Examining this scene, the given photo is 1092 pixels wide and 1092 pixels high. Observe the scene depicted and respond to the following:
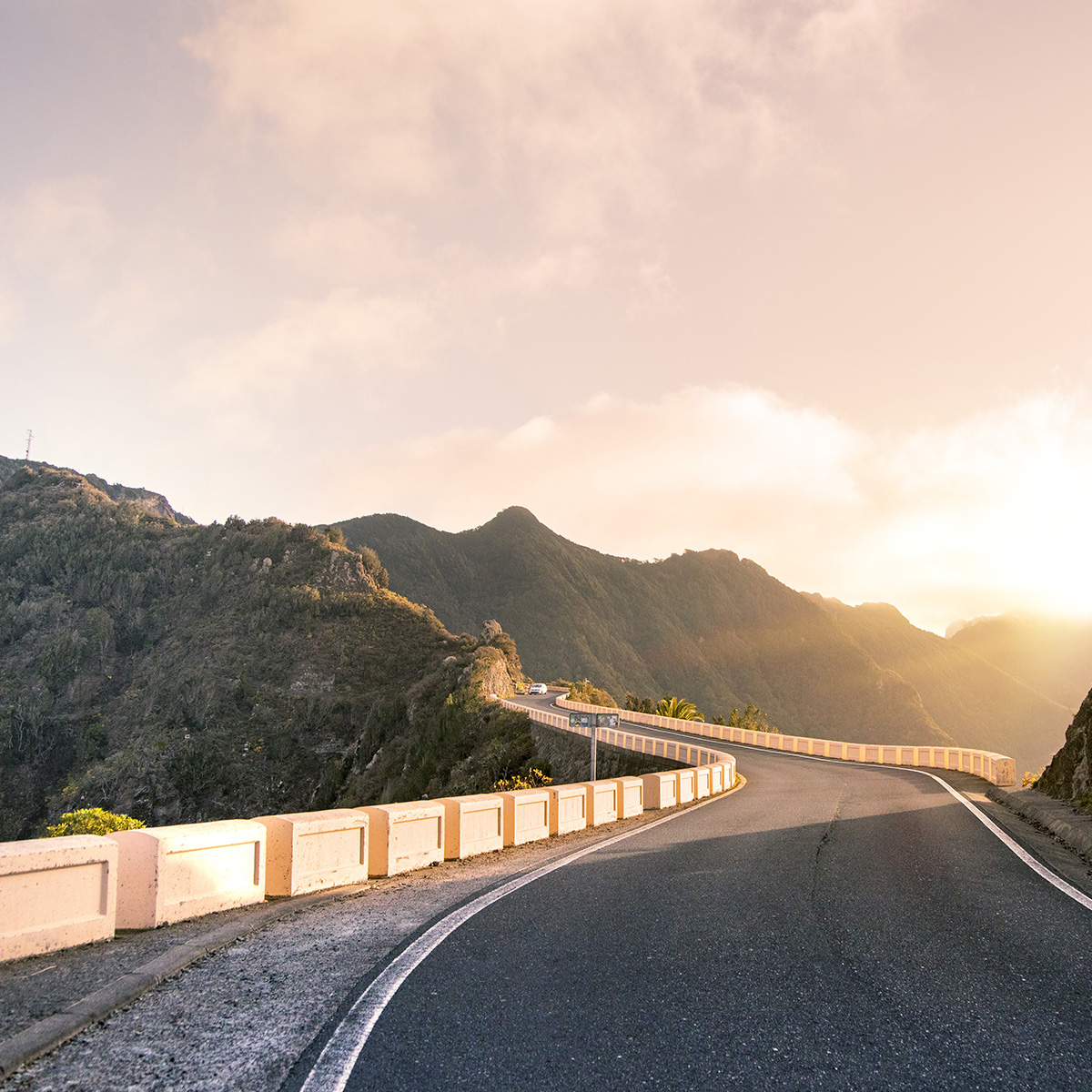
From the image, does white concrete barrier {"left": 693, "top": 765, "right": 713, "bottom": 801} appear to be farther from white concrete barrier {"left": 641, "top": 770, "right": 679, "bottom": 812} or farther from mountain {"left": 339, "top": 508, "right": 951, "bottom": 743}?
mountain {"left": 339, "top": 508, "right": 951, "bottom": 743}

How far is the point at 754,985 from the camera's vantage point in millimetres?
4539

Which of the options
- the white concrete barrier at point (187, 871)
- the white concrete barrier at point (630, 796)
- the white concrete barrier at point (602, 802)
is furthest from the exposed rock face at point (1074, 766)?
the white concrete barrier at point (187, 871)

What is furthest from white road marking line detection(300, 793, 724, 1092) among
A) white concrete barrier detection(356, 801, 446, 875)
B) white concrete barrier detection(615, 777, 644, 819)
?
white concrete barrier detection(615, 777, 644, 819)

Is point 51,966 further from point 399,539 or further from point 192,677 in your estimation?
point 399,539

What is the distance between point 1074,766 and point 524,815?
11827mm

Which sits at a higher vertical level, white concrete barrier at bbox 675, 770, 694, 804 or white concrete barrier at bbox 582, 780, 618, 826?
white concrete barrier at bbox 582, 780, 618, 826

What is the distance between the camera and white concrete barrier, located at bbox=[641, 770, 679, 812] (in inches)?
628

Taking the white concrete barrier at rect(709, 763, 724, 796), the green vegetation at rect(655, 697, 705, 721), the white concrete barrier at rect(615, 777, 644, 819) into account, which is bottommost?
the green vegetation at rect(655, 697, 705, 721)

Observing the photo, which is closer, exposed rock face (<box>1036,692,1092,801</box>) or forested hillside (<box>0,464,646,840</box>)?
exposed rock face (<box>1036,692,1092,801</box>)

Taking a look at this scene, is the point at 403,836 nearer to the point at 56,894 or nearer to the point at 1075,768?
the point at 56,894

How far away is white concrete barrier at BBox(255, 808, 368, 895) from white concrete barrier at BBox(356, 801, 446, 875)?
0.19 meters

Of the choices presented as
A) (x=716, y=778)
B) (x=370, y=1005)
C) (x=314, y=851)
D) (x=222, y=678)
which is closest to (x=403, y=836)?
(x=314, y=851)

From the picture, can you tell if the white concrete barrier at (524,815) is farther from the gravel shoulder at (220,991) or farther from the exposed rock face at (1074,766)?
the exposed rock face at (1074,766)

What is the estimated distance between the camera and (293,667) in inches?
3430
